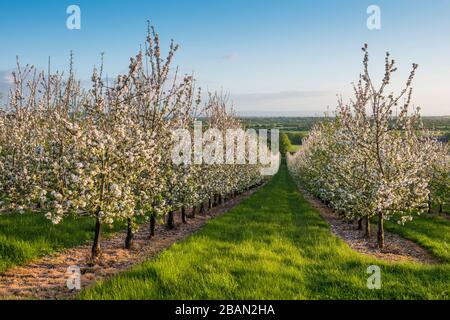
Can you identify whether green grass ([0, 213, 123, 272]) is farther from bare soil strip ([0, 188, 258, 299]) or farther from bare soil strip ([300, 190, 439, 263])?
bare soil strip ([300, 190, 439, 263])

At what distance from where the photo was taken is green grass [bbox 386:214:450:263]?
16.5 m

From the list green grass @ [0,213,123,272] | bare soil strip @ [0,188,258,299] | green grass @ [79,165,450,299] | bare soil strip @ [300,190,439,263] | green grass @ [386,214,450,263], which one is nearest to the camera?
green grass @ [79,165,450,299]

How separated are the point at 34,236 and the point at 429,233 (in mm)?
Result: 18457

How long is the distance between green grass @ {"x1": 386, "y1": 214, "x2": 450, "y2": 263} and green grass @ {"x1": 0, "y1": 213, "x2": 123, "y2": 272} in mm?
14363

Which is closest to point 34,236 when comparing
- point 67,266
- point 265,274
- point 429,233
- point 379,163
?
point 67,266

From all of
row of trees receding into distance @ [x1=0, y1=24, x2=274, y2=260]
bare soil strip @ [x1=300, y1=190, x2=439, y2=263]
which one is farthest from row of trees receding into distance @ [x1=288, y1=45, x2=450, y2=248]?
row of trees receding into distance @ [x1=0, y1=24, x2=274, y2=260]

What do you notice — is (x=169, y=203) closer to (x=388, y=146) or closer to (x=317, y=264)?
(x=317, y=264)

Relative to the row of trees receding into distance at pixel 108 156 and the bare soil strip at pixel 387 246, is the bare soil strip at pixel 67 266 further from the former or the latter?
the bare soil strip at pixel 387 246

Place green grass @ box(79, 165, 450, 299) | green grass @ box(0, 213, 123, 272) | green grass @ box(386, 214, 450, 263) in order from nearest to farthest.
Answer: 1. green grass @ box(79, 165, 450, 299)
2. green grass @ box(0, 213, 123, 272)
3. green grass @ box(386, 214, 450, 263)

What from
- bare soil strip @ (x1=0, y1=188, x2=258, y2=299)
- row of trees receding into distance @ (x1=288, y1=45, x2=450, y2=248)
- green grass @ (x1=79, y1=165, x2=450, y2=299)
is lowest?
bare soil strip @ (x1=0, y1=188, x2=258, y2=299)

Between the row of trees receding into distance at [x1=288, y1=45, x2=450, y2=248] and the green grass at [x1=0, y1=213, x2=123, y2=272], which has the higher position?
the row of trees receding into distance at [x1=288, y1=45, x2=450, y2=248]
